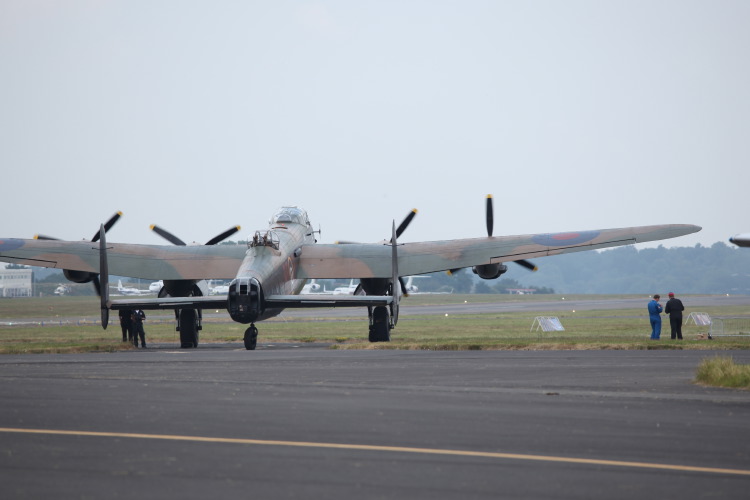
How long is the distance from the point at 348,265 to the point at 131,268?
9.84 m

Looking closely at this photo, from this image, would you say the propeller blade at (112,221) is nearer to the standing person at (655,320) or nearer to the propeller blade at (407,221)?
the propeller blade at (407,221)

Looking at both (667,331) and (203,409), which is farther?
(667,331)

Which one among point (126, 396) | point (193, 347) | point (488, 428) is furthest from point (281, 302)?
point (488, 428)

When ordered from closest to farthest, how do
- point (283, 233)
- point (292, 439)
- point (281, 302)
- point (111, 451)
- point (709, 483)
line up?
point (709, 483) → point (111, 451) → point (292, 439) → point (281, 302) → point (283, 233)

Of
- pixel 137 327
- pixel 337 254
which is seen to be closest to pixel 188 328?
pixel 137 327

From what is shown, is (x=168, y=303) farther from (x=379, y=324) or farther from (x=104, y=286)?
(x=379, y=324)

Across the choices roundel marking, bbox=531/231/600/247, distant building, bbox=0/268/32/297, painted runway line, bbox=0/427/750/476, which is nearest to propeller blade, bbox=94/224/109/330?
roundel marking, bbox=531/231/600/247

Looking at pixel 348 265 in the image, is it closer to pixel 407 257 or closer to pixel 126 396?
pixel 407 257

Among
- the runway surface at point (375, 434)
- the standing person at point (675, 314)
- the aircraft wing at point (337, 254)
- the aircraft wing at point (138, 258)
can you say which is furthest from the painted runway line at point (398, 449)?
the aircraft wing at point (337, 254)

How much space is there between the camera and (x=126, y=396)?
18266 mm

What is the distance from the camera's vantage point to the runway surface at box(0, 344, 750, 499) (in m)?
10.5

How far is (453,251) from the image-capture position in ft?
139

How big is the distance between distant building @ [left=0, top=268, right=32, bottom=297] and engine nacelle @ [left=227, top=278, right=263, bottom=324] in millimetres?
157961

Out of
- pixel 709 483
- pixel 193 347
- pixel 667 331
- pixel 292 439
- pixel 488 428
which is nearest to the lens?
pixel 709 483
